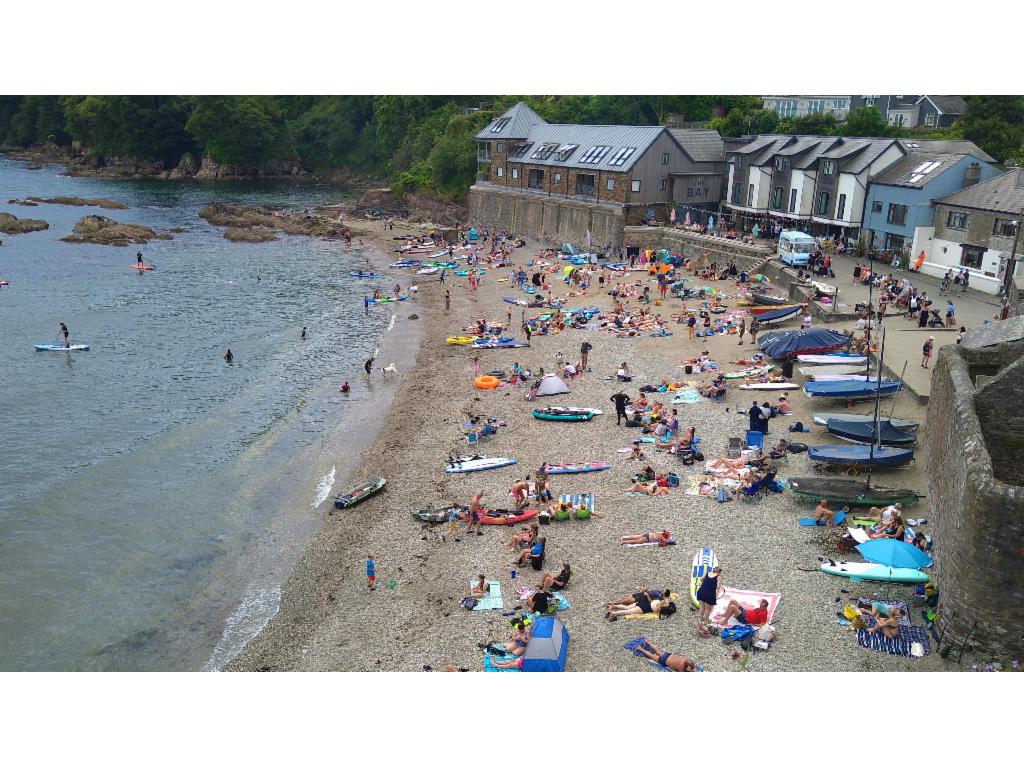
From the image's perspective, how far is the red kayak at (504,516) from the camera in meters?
24.6

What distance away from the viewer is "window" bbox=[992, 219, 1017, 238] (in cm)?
4056

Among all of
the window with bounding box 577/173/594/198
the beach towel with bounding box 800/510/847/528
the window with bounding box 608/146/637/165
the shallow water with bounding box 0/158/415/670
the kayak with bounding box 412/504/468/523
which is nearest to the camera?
the shallow water with bounding box 0/158/415/670

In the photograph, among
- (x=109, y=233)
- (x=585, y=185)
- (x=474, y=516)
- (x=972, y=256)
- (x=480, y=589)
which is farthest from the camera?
(x=109, y=233)

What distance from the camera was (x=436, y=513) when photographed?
A: 83.3 ft

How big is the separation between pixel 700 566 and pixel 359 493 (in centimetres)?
1214

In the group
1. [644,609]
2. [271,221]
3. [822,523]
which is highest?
[271,221]

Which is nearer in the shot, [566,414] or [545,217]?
[566,414]

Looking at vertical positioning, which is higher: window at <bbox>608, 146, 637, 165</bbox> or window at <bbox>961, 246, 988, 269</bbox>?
window at <bbox>608, 146, 637, 165</bbox>

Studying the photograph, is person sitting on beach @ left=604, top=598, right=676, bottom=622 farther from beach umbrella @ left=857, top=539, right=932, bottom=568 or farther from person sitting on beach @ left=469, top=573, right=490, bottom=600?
beach umbrella @ left=857, top=539, right=932, bottom=568

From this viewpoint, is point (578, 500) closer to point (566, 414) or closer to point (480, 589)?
point (480, 589)

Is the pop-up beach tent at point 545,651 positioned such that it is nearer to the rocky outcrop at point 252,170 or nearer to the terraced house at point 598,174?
the terraced house at point 598,174

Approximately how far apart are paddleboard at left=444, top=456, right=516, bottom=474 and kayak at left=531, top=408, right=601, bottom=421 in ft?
13.5

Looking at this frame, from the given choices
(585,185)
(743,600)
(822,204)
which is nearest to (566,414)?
(743,600)

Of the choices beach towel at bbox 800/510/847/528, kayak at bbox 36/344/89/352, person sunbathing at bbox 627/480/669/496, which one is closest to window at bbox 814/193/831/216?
person sunbathing at bbox 627/480/669/496
